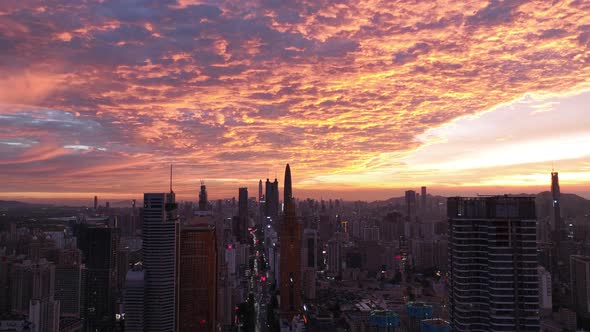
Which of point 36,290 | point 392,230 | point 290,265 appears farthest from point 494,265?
point 392,230

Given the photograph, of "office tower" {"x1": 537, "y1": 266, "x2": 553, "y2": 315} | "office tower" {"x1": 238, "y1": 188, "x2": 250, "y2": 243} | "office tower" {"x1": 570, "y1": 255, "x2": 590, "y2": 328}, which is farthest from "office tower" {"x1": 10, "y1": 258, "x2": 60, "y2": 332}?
"office tower" {"x1": 238, "y1": 188, "x2": 250, "y2": 243}

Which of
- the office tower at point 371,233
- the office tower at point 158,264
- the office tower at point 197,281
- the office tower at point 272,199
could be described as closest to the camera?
the office tower at point 158,264

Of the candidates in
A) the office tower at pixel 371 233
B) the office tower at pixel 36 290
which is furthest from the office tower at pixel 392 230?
the office tower at pixel 36 290

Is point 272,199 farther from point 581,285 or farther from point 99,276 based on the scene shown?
point 581,285

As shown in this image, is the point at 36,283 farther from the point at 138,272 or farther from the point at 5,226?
the point at 138,272

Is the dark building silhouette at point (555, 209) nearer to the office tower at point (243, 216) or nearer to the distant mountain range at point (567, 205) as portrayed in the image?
the distant mountain range at point (567, 205)
